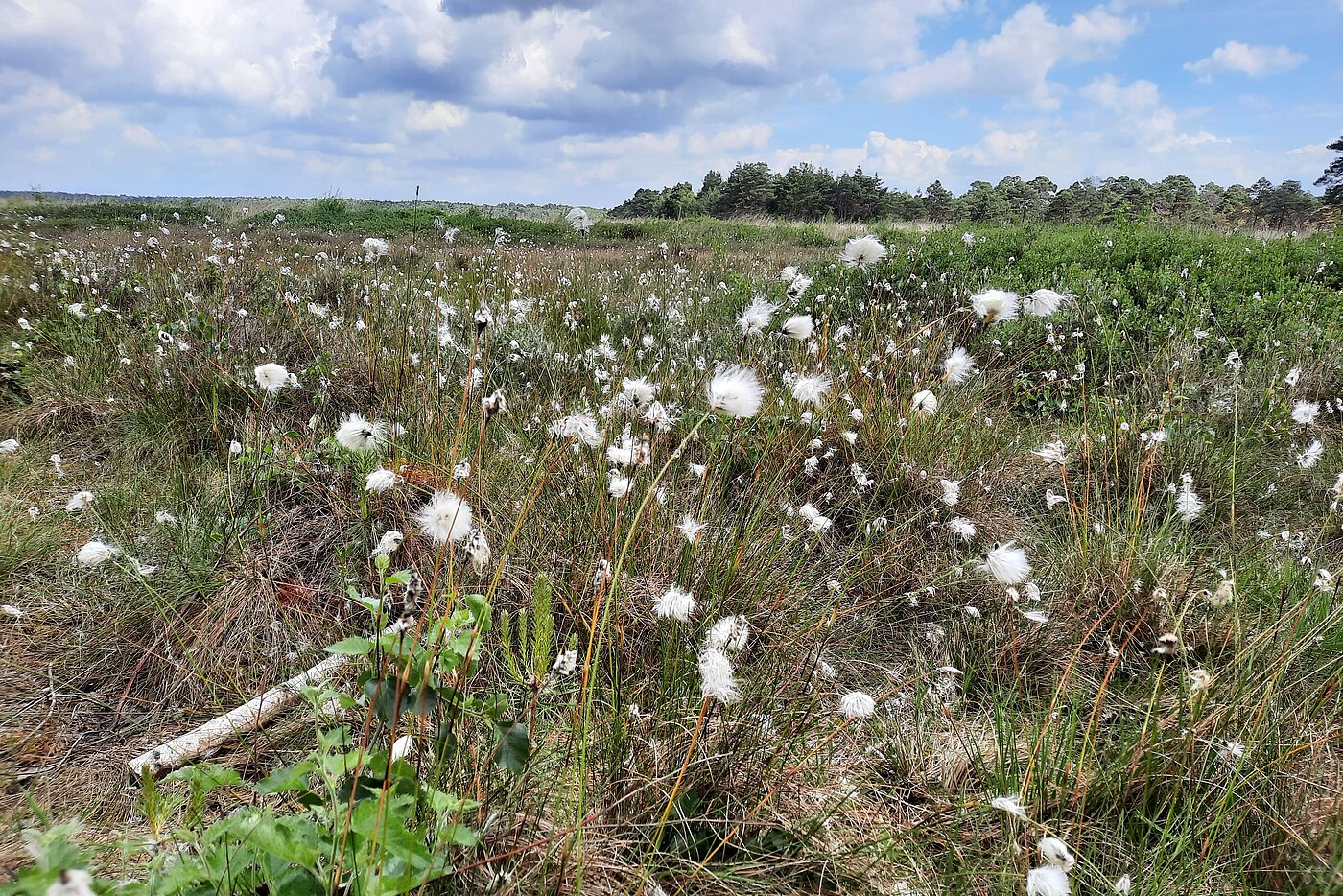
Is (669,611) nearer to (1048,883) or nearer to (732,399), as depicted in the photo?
(732,399)

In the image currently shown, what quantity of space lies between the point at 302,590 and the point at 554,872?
1784 millimetres

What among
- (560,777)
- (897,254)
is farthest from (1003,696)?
(897,254)

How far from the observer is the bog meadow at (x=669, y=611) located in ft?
4.68

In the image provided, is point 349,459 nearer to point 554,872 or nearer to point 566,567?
point 566,567

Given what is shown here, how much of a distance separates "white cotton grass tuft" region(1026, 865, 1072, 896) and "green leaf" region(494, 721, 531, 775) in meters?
1.02

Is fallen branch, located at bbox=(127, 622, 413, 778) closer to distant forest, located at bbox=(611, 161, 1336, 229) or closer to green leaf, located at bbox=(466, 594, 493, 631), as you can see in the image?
green leaf, located at bbox=(466, 594, 493, 631)

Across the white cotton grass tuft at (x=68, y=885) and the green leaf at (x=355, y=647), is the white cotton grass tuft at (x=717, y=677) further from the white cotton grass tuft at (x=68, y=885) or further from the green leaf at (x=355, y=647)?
the white cotton grass tuft at (x=68, y=885)

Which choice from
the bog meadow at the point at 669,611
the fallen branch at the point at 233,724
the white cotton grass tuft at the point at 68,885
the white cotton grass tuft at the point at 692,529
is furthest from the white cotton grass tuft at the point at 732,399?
the white cotton grass tuft at the point at 68,885

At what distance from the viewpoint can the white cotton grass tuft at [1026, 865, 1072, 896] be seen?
122 cm

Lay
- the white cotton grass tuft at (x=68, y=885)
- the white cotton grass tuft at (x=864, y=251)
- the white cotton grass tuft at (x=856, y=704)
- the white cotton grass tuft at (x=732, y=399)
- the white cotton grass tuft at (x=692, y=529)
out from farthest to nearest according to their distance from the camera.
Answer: the white cotton grass tuft at (x=864, y=251) < the white cotton grass tuft at (x=692, y=529) < the white cotton grass tuft at (x=732, y=399) < the white cotton grass tuft at (x=856, y=704) < the white cotton grass tuft at (x=68, y=885)

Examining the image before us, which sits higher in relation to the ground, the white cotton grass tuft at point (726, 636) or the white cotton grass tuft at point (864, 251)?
the white cotton grass tuft at point (864, 251)

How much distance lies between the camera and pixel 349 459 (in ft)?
10.2

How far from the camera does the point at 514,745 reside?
1.27 m

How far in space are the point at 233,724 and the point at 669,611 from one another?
133 centimetres
